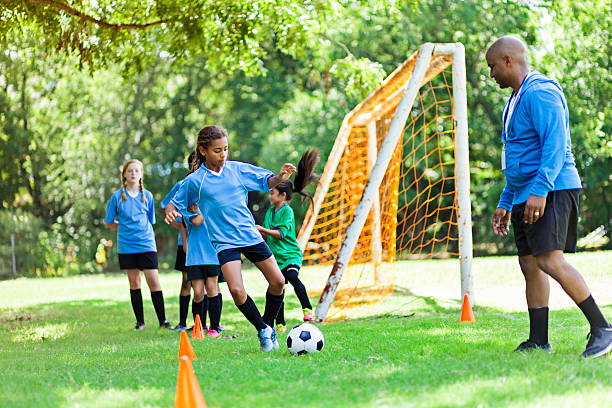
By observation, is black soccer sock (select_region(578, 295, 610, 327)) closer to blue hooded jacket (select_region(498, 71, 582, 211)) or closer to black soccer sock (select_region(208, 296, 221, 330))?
blue hooded jacket (select_region(498, 71, 582, 211))

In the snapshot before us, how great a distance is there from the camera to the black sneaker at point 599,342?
4318mm

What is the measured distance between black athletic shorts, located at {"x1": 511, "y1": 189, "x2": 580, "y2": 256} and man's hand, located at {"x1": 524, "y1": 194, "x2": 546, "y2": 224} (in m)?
0.10

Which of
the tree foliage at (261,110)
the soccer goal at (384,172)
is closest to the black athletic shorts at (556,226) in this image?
the soccer goal at (384,172)

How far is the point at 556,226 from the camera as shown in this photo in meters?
4.38

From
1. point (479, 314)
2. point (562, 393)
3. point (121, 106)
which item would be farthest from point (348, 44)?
point (562, 393)

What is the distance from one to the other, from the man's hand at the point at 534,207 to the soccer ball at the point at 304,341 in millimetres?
1702

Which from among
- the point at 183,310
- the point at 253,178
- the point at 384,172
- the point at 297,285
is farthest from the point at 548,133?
the point at 183,310

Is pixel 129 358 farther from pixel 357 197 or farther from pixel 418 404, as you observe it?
pixel 357 197

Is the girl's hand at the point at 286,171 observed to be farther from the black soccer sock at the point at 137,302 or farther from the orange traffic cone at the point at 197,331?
the black soccer sock at the point at 137,302

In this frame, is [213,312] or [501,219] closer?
[501,219]

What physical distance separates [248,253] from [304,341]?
0.81m

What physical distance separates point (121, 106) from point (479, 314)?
2097cm

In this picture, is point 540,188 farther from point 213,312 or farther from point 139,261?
point 139,261

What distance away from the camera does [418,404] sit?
3352 mm
